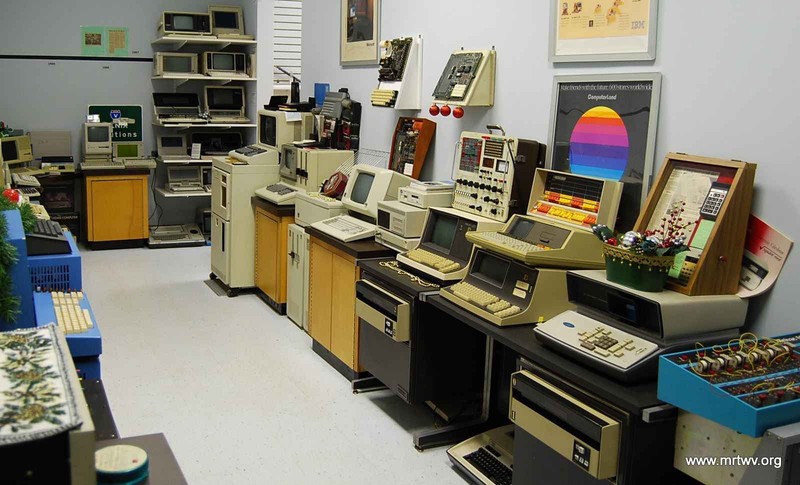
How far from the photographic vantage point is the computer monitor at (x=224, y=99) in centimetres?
800

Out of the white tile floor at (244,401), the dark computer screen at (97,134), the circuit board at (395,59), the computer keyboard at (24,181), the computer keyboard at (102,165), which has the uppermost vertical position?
the circuit board at (395,59)

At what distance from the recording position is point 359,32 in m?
5.67

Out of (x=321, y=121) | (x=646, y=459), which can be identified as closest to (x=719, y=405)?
(x=646, y=459)

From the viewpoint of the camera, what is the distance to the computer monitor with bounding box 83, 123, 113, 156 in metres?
7.50

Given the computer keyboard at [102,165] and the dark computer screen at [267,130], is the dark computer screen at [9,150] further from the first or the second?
the dark computer screen at [267,130]

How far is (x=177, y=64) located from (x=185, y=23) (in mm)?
415

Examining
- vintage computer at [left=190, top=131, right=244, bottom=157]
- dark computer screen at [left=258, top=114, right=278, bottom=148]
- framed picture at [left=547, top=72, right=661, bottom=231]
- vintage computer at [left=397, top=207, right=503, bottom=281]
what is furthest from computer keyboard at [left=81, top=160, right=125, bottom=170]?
framed picture at [left=547, top=72, right=661, bottom=231]

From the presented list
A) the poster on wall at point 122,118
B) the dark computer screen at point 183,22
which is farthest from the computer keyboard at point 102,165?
the dark computer screen at point 183,22

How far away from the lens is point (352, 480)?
336cm

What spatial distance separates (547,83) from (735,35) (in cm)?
109

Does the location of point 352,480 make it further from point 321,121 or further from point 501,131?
point 321,121

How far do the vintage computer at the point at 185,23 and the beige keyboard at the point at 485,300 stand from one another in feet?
17.6

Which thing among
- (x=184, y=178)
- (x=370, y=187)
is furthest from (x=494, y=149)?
(x=184, y=178)

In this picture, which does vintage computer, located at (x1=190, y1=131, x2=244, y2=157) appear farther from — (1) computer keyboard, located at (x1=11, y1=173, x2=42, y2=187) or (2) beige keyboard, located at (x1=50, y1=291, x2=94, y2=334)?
(2) beige keyboard, located at (x1=50, y1=291, x2=94, y2=334)
